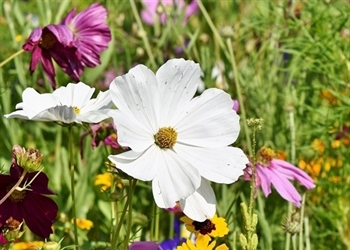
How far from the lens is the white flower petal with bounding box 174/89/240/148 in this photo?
28.3 inches

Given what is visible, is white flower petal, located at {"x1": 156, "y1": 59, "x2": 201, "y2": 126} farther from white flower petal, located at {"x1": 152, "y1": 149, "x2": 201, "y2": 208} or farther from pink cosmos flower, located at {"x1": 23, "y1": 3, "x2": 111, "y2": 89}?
pink cosmos flower, located at {"x1": 23, "y1": 3, "x2": 111, "y2": 89}

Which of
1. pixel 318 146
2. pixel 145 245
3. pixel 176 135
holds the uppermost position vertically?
pixel 318 146

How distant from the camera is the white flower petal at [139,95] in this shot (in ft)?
2.26

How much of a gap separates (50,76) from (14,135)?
0.32 metres

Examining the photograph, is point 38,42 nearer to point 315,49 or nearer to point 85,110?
point 85,110

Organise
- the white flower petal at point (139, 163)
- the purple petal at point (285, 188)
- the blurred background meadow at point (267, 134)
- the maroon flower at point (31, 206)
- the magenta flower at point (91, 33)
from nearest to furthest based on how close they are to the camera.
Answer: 1. the white flower petal at point (139, 163)
2. the maroon flower at point (31, 206)
3. the purple petal at point (285, 188)
4. the magenta flower at point (91, 33)
5. the blurred background meadow at point (267, 134)

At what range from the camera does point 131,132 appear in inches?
26.7

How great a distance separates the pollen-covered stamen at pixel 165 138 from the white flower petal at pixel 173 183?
0.09 feet

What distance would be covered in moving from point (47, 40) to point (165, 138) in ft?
1.02

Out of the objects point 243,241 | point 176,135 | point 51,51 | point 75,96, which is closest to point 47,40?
point 51,51

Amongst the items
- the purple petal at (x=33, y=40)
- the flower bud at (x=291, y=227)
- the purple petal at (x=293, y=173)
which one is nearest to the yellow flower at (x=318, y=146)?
the purple petal at (x=293, y=173)

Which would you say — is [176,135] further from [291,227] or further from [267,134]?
[267,134]

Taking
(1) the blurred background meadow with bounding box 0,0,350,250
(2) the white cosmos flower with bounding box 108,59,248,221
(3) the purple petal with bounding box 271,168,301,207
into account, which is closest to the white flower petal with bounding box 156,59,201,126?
(2) the white cosmos flower with bounding box 108,59,248,221

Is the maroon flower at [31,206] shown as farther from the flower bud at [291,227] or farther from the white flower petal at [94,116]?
the flower bud at [291,227]
